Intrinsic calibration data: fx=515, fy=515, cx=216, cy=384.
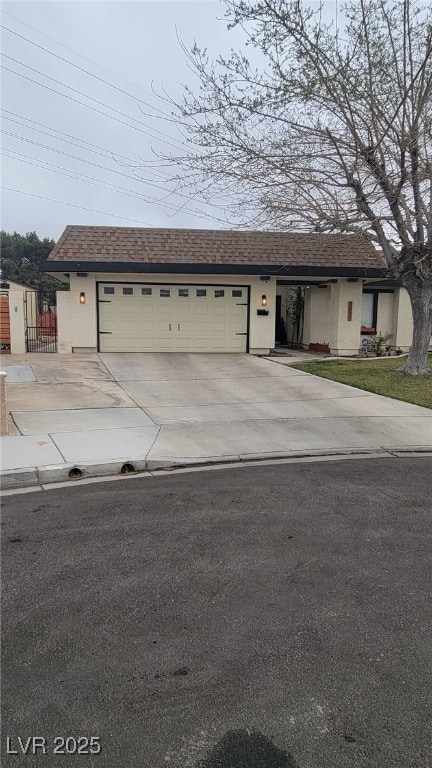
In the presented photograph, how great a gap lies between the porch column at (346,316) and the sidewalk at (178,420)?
15.9ft

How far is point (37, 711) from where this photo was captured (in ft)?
8.05

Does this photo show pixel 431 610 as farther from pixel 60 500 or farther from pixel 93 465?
pixel 93 465

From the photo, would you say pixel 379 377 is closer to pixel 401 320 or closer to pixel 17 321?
pixel 401 320

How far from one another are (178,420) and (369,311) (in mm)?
13832

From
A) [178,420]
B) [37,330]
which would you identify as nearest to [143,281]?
[37,330]

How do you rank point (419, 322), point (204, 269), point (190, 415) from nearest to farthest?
point (190, 415) < point (419, 322) < point (204, 269)

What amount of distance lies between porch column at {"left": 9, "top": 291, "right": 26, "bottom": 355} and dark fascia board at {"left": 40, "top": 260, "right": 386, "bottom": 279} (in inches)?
47.5

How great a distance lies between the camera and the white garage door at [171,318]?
17.5m

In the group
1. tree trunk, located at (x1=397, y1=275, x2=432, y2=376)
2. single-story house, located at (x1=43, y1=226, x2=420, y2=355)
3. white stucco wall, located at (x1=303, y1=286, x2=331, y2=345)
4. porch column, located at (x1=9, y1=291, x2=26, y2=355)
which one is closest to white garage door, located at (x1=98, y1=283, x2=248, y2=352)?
single-story house, located at (x1=43, y1=226, x2=420, y2=355)

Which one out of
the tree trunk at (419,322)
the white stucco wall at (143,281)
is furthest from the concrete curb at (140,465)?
the white stucco wall at (143,281)

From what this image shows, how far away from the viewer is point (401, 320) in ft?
67.1

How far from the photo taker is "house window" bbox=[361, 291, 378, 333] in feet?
67.5

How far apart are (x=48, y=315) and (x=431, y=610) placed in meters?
24.3

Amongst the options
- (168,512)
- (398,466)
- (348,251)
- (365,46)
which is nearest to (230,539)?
(168,512)
